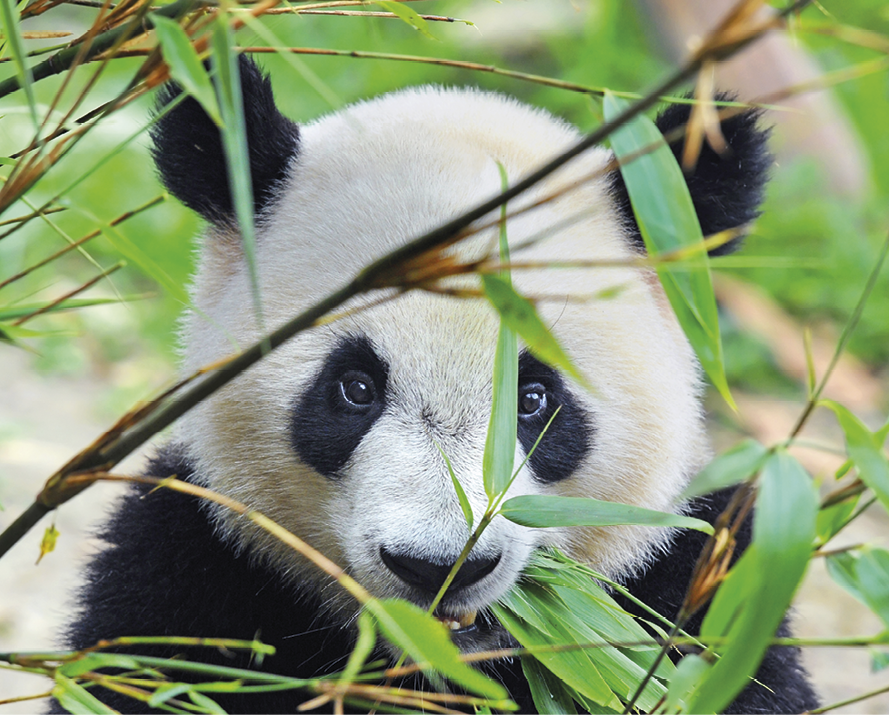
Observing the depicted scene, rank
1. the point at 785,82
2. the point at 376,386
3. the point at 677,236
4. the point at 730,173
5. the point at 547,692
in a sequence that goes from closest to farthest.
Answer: the point at 677,236 < the point at 547,692 < the point at 376,386 < the point at 730,173 < the point at 785,82

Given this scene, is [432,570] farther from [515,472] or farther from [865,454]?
[865,454]

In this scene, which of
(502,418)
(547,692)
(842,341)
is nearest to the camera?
(842,341)

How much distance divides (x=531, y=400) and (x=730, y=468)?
751 millimetres

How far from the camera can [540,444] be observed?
1.57 m

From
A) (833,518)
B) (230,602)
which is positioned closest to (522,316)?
(833,518)

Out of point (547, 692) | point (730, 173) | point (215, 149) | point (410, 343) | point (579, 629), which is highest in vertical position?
point (730, 173)

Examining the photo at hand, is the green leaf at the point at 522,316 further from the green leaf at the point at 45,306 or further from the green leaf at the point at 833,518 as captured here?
the green leaf at the point at 45,306

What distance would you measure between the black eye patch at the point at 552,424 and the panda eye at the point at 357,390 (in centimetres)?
24

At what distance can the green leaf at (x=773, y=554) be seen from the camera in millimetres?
808

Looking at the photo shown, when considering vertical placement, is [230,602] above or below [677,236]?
below

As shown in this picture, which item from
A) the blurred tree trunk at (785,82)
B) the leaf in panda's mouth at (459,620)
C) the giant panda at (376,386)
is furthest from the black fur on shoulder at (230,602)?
the blurred tree trunk at (785,82)

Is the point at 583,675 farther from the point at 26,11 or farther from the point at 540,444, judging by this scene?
the point at 26,11

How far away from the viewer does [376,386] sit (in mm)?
1511

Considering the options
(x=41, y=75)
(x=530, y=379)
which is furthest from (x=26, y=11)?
(x=530, y=379)
